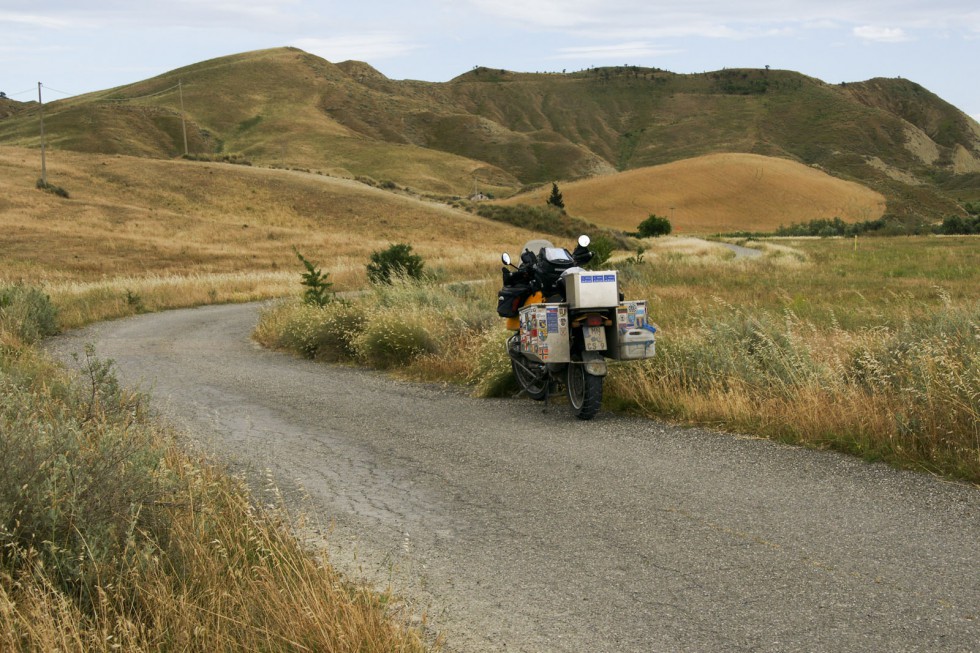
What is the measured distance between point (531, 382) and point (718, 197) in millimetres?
111051

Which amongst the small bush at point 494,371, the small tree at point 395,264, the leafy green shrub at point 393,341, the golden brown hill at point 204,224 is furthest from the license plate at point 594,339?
the golden brown hill at point 204,224

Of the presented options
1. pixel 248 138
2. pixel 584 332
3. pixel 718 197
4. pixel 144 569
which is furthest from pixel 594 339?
pixel 248 138

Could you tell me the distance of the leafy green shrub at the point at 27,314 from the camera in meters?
18.6

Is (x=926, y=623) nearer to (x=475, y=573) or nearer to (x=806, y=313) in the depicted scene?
(x=475, y=573)

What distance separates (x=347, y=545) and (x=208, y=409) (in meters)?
5.69

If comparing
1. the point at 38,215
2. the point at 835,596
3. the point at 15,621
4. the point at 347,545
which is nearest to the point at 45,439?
the point at 15,621

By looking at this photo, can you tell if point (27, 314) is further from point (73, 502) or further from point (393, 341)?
point (73, 502)

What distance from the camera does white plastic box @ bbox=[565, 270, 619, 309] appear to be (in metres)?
9.33

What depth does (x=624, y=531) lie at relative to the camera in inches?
223

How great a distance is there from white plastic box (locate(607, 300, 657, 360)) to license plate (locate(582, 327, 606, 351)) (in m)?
0.18

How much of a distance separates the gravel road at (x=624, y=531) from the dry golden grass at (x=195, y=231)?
18926 millimetres

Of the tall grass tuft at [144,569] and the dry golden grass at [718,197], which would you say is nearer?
the tall grass tuft at [144,569]

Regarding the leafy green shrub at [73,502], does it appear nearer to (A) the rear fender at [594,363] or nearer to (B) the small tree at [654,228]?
(A) the rear fender at [594,363]

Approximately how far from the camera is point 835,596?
4.54 meters
